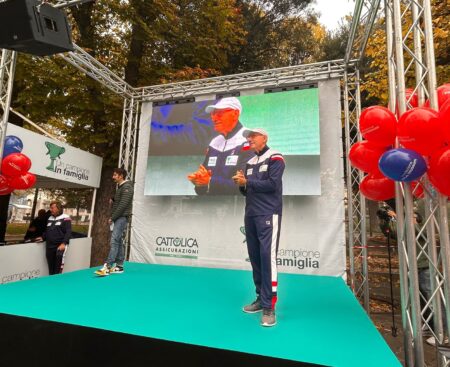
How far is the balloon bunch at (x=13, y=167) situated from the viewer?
4430 mm

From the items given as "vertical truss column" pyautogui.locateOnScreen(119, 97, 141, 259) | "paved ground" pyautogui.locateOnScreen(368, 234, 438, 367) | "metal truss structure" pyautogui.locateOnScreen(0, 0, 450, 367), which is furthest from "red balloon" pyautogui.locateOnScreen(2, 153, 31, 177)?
"paved ground" pyautogui.locateOnScreen(368, 234, 438, 367)

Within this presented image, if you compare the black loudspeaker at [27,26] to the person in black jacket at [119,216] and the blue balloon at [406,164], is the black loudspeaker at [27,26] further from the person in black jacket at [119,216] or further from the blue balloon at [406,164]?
the blue balloon at [406,164]

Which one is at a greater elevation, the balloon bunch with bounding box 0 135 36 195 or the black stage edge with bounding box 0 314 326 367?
the balloon bunch with bounding box 0 135 36 195

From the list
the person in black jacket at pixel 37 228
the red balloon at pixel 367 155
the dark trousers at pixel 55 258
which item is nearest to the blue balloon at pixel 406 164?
the red balloon at pixel 367 155

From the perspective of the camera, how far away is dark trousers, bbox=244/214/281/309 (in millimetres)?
2551

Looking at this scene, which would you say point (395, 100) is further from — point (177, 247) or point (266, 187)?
point (177, 247)

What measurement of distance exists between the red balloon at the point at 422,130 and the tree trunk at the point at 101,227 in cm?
649

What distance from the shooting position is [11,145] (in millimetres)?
4625

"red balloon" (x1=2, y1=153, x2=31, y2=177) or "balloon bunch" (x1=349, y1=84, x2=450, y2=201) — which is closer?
"balloon bunch" (x1=349, y1=84, x2=450, y2=201)

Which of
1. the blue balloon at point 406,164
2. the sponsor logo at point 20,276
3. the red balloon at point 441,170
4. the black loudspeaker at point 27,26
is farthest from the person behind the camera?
the sponsor logo at point 20,276

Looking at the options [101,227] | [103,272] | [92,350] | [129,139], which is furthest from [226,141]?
[92,350]

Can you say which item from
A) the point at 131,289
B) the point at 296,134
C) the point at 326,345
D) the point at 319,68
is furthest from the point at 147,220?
the point at 326,345

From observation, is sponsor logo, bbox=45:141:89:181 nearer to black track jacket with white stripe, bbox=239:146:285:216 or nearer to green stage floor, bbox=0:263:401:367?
green stage floor, bbox=0:263:401:367

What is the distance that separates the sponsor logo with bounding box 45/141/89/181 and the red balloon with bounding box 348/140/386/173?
521cm
